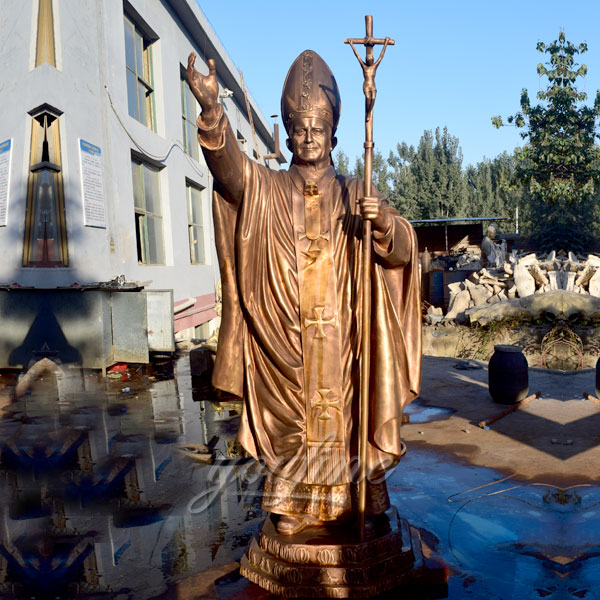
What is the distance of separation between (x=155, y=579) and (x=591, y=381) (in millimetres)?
8025

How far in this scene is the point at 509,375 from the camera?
286 inches

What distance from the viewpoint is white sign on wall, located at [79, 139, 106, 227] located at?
903 cm

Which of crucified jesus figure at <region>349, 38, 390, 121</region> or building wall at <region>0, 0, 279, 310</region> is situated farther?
building wall at <region>0, 0, 279, 310</region>

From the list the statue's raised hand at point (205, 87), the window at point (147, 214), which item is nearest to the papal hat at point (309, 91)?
the statue's raised hand at point (205, 87)

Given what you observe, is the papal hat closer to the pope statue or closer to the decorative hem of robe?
the pope statue

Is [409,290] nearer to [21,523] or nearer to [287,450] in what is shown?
[287,450]

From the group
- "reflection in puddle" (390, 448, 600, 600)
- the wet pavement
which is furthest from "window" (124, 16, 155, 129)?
"reflection in puddle" (390, 448, 600, 600)

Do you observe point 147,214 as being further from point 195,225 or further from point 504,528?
point 504,528

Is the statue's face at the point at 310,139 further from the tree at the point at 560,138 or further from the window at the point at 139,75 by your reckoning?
the tree at the point at 560,138

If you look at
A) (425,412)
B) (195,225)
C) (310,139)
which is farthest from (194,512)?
(195,225)

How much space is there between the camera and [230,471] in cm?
498

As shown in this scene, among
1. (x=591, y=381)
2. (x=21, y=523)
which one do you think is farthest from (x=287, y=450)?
(x=591, y=381)

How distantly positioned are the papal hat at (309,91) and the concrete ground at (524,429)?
12.3ft

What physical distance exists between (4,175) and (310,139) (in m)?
→ 8.12
